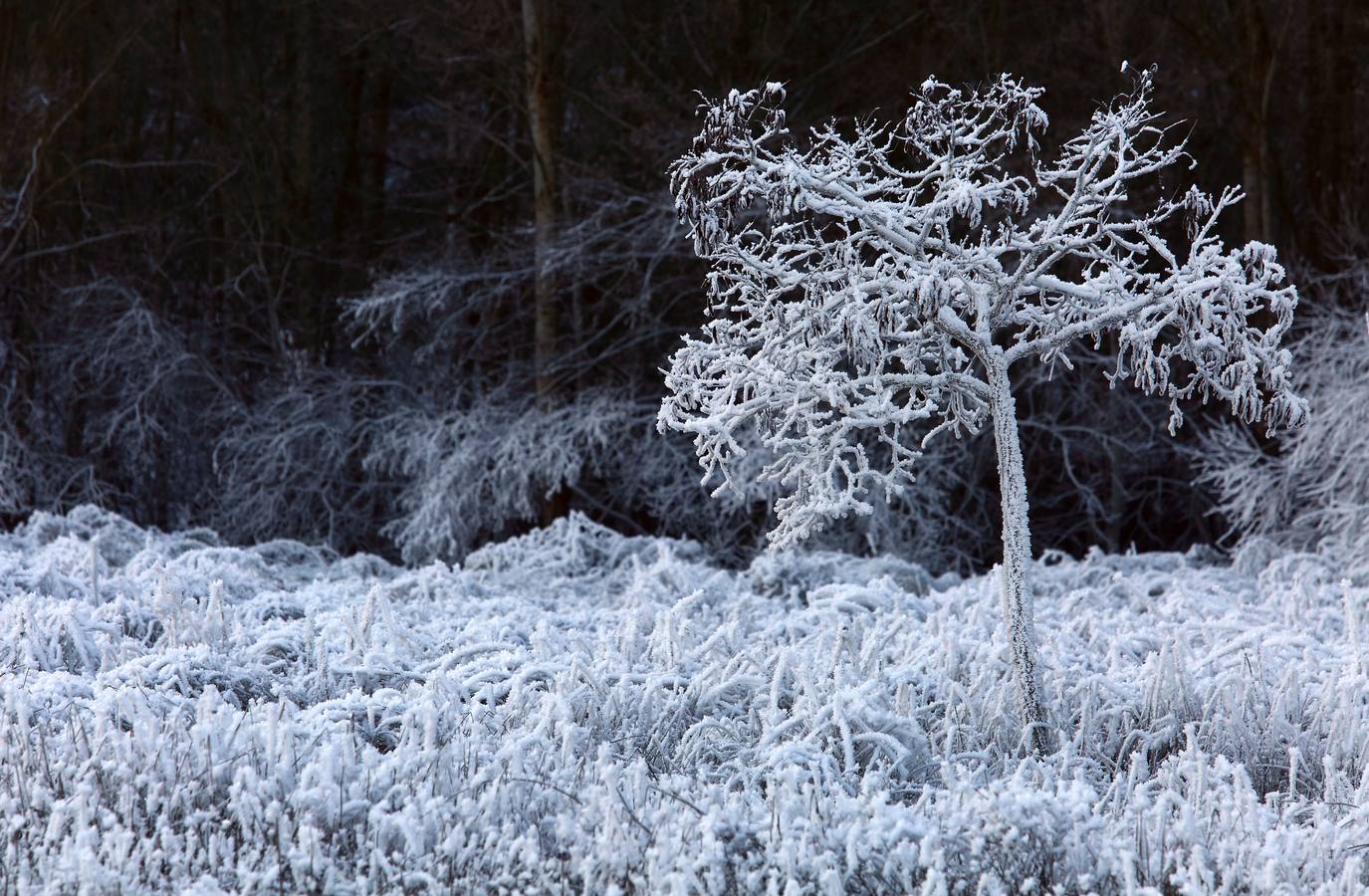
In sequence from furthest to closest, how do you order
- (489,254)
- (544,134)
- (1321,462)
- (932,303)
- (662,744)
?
(544,134) → (489,254) → (1321,462) → (662,744) → (932,303)

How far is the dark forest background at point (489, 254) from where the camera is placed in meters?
12.5

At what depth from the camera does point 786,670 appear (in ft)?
18.7

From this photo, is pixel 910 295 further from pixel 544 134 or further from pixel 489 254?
Result: pixel 544 134

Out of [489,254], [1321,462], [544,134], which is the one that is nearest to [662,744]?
[1321,462]

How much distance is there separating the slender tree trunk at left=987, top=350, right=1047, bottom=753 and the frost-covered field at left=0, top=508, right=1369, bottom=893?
0.16m

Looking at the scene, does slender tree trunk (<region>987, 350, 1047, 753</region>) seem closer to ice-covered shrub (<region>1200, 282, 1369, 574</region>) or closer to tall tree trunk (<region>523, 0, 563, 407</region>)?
ice-covered shrub (<region>1200, 282, 1369, 574</region>)

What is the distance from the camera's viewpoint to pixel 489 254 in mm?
13125

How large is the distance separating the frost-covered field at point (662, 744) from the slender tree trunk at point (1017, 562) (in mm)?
156

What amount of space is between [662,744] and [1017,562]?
1.49m

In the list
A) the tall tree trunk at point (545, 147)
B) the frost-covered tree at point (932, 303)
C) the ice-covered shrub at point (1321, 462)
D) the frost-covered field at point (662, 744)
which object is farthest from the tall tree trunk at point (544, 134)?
the frost-covered tree at point (932, 303)

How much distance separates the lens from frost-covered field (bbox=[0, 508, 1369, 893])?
139 inches

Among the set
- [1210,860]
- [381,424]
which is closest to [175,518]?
[381,424]

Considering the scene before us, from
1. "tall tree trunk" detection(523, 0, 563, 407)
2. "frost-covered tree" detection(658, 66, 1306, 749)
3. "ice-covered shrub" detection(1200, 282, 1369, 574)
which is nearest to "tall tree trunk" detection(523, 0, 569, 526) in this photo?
"tall tree trunk" detection(523, 0, 563, 407)

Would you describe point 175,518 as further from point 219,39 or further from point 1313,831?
point 1313,831
